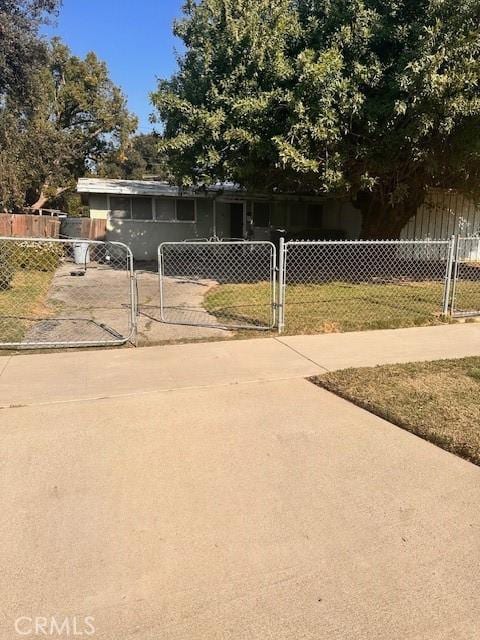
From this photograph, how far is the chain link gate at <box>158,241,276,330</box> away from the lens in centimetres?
779

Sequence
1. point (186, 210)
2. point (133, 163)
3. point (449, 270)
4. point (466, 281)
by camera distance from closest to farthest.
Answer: point (449, 270)
point (466, 281)
point (186, 210)
point (133, 163)

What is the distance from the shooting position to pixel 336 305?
9.12 meters

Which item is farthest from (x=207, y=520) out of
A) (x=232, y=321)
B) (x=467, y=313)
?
(x=467, y=313)

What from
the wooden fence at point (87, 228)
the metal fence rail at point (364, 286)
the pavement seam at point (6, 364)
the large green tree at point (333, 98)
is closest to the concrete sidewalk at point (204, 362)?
the pavement seam at point (6, 364)

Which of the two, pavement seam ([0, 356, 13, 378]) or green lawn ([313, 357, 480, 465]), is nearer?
green lawn ([313, 357, 480, 465])

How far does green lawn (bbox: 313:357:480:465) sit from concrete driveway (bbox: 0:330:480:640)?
0.54ft

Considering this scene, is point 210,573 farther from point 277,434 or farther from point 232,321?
point 232,321

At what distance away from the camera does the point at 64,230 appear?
65.0 ft

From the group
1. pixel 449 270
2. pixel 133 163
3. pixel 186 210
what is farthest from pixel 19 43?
pixel 133 163

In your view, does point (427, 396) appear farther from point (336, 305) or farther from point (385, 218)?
point (385, 218)

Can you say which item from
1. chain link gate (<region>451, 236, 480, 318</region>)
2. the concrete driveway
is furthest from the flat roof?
the concrete driveway

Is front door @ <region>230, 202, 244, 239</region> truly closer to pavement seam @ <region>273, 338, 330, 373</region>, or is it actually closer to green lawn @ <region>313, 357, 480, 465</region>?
pavement seam @ <region>273, 338, 330, 373</region>

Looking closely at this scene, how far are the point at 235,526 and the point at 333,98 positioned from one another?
9041mm

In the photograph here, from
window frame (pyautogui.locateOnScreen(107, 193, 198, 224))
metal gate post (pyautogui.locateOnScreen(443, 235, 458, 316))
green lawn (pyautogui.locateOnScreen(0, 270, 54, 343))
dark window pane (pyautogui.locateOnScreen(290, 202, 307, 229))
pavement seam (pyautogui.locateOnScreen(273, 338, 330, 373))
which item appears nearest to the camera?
pavement seam (pyautogui.locateOnScreen(273, 338, 330, 373))
